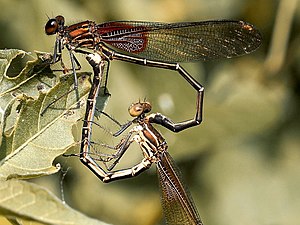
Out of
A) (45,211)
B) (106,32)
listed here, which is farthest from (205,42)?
(45,211)

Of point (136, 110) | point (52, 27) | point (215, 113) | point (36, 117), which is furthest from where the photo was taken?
point (215, 113)

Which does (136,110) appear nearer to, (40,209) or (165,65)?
(165,65)

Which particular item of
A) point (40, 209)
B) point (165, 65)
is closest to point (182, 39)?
point (165, 65)

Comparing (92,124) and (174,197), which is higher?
(92,124)

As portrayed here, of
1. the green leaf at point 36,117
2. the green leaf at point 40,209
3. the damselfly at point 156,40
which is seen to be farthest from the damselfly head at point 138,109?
the green leaf at point 40,209

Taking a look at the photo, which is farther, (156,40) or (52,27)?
(156,40)

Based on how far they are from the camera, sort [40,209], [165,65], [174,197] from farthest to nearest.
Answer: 1. [165,65]
2. [174,197]
3. [40,209]

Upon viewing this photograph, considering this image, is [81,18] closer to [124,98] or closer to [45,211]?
[124,98]
